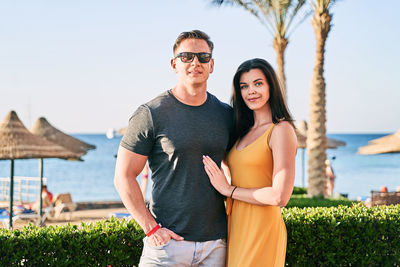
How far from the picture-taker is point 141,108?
3.08 metres

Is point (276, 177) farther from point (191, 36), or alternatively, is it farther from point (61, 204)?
point (61, 204)

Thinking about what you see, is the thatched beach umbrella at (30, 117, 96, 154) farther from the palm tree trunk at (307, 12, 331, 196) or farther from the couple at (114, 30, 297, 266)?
the couple at (114, 30, 297, 266)

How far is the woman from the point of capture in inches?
119

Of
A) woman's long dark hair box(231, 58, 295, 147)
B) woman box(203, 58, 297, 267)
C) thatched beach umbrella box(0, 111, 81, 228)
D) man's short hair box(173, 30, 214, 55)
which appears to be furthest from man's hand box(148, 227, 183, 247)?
thatched beach umbrella box(0, 111, 81, 228)

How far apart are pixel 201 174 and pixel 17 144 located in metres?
9.52

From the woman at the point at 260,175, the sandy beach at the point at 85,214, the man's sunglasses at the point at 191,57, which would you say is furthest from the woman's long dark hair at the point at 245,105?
the sandy beach at the point at 85,214

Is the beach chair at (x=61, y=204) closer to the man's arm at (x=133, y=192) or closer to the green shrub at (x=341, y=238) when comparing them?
the green shrub at (x=341, y=238)

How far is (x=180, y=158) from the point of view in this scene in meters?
2.99

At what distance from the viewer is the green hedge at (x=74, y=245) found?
4000 millimetres

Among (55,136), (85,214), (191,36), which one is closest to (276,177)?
(191,36)

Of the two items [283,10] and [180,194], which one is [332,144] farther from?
[180,194]

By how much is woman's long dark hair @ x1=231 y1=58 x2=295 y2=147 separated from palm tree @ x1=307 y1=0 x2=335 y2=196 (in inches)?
399

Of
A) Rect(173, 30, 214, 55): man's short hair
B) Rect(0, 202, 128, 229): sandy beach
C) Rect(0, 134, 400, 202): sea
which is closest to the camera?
Rect(173, 30, 214, 55): man's short hair

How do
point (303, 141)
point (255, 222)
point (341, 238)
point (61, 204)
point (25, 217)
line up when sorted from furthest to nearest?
1. point (303, 141)
2. point (61, 204)
3. point (25, 217)
4. point (341, 238)
5. point (255, 222)
